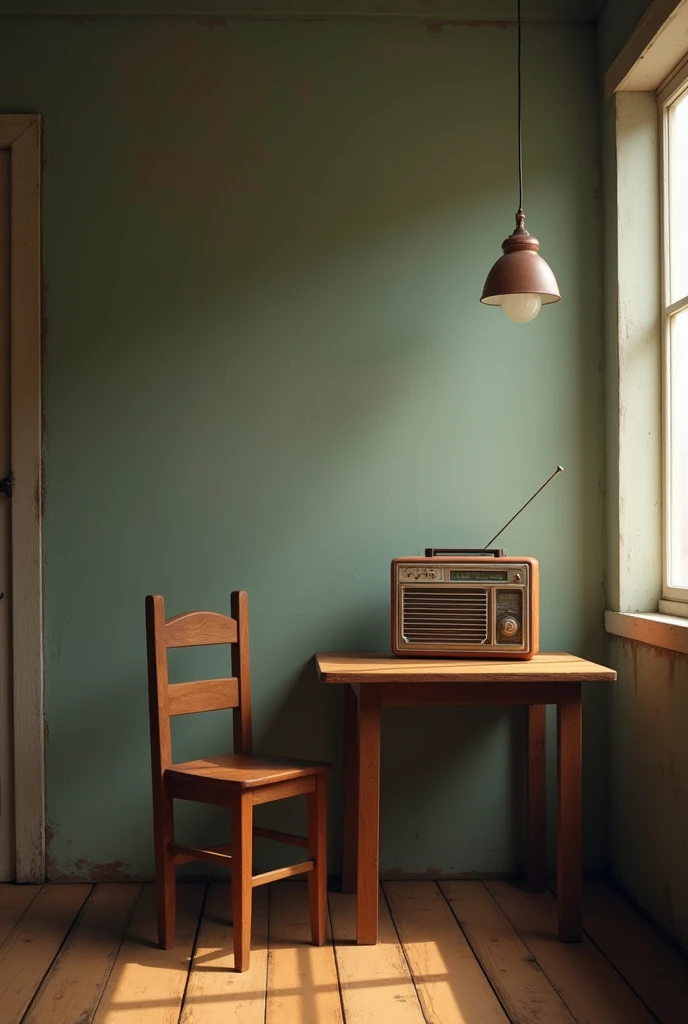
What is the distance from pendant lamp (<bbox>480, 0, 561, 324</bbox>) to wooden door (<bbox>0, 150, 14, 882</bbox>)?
1.49 m

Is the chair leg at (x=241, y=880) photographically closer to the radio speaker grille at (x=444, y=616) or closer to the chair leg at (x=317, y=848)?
the chair leg at (x=317, y=848)

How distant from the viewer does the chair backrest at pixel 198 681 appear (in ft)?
8.56

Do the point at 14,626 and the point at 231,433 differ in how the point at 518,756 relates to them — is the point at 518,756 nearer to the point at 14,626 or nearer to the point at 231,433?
the point at 231,433

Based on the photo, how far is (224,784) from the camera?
7.95ft

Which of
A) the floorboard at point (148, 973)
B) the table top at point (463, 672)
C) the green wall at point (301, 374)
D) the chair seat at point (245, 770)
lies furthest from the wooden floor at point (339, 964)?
the table top at point (463, 672)

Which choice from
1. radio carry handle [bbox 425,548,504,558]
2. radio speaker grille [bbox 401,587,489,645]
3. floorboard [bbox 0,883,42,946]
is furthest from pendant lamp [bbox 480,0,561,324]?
floorboard [bbox 0,883,42,946]

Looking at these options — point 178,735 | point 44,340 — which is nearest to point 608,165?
point 44,340

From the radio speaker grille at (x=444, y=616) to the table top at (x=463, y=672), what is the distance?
3.1 inches

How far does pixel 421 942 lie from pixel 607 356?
1797 millimetres

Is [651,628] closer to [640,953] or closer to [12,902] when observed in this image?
[640,953]

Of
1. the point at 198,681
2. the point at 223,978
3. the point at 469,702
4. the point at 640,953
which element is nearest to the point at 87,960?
the point at 223,978

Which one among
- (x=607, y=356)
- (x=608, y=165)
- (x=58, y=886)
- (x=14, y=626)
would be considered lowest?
(x=58, y=886)

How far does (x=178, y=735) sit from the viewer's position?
3076mm

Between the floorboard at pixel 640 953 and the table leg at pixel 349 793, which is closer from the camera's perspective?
the floorboard at pixel 640 953
